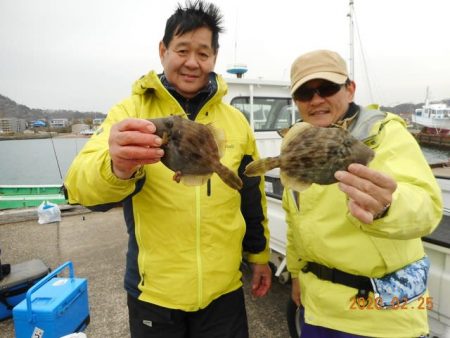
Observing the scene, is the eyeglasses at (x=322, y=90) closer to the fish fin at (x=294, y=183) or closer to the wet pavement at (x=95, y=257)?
the fish fin at (x=294, y=183)

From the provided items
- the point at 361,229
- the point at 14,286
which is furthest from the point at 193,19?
the point at 14,286

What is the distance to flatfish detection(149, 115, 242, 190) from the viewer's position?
1652 mm

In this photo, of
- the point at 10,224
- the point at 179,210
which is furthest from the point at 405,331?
the point at 10,224

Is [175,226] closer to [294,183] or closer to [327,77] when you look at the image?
[294,183]

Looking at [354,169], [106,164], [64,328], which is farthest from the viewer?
[64,328]

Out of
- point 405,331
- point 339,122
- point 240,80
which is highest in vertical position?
point 240,80

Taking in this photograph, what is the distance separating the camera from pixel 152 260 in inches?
83.0

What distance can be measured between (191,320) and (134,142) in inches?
58.8

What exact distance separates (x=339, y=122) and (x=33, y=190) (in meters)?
15.2

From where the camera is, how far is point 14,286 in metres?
4.49

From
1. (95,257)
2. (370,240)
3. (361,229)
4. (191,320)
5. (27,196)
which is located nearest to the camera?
(361,229)

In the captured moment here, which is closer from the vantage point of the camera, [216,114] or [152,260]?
[152,260]

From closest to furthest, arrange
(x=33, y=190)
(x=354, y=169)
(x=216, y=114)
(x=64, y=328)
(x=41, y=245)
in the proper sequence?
(x=354, y=169)
(x=216, y=114)
(x=64, y=328)
(x=41, y=245)
(x=33, y=190)

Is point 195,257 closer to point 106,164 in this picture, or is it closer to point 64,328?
point 106,164
